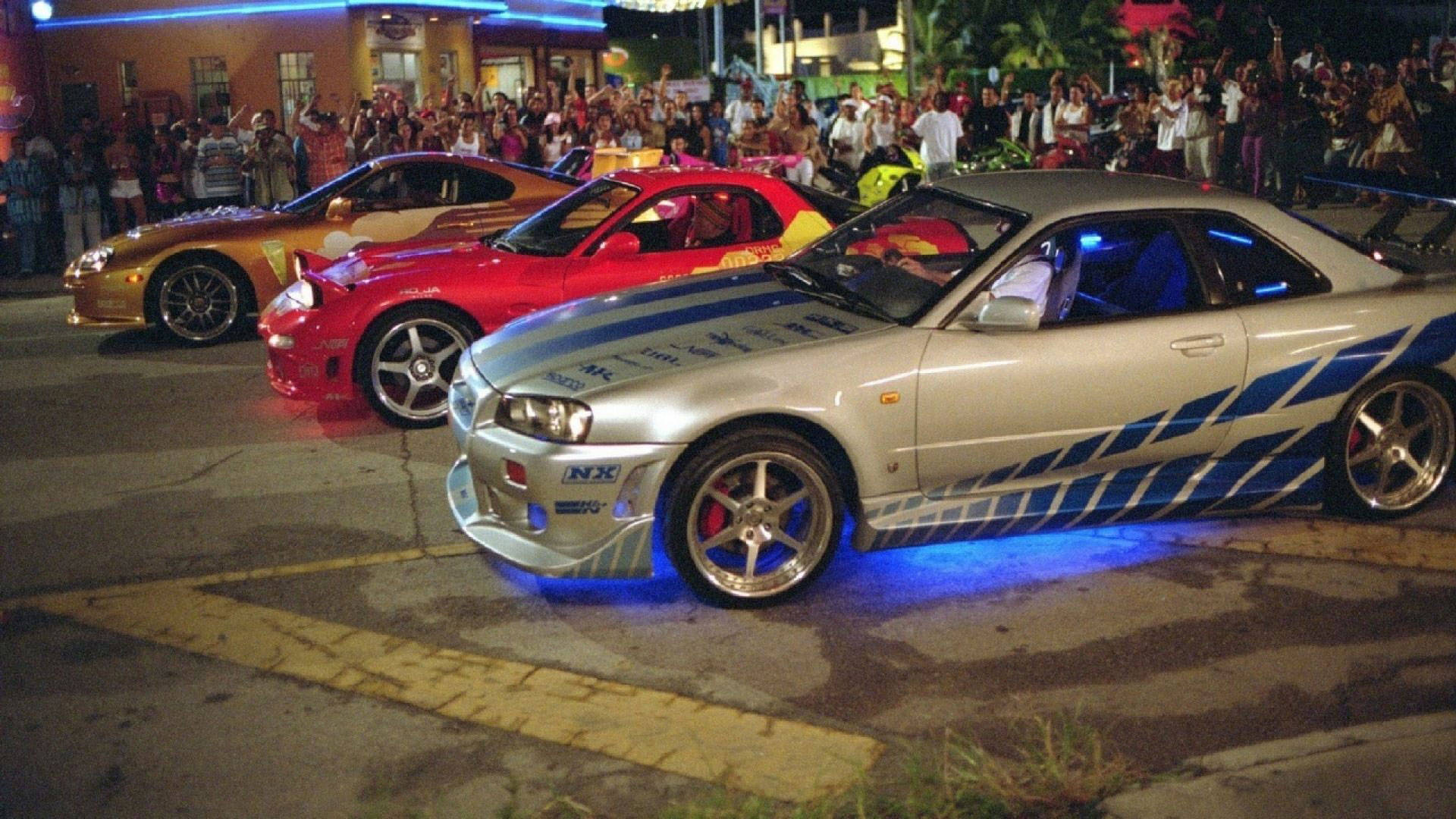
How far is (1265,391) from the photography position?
220 inches

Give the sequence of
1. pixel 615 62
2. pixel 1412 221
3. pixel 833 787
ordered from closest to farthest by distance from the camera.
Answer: pixel 833 787 → pixel 1412 221 → pixel 615 62

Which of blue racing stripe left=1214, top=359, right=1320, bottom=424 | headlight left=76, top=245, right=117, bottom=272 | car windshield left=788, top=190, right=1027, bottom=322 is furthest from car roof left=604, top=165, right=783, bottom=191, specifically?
headlight left=76, top=245, right=117, bottom=272

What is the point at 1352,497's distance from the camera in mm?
5867

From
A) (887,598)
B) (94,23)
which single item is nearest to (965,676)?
(887,598)

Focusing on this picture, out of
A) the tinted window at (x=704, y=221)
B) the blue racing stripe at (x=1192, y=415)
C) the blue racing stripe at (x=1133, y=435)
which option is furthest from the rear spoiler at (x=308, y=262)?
the blue racing stripe at (x=1192, y=415)

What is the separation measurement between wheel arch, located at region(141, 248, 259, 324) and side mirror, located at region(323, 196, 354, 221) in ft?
2.52

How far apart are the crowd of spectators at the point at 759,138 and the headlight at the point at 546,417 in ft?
32.6

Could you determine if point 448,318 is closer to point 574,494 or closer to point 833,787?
point 574,494

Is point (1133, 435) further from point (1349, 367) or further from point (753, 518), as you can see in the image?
point (753, 518)

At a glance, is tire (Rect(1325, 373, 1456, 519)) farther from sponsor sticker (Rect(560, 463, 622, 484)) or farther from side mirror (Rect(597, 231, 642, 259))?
side mirror (Rect(597, 231, 642, 259))

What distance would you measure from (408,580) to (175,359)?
17.9ft

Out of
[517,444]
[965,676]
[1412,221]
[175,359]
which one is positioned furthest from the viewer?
[1412,221]

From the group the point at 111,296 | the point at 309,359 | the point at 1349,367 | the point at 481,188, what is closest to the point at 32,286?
the point at 111,296

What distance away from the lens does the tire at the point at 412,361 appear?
782 centimetres
